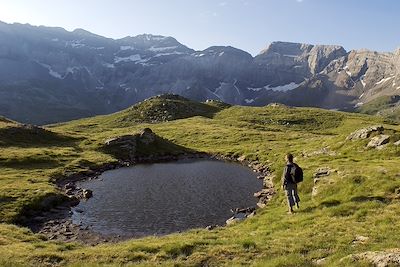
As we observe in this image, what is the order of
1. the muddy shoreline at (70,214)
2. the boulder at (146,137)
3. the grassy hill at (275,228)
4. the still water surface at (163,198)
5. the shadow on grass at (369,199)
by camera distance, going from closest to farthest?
1. the grassy hill at (275,228)
2. the shadow on grass at (369,199)
3. the muddy shoreline at (70,214)
4. the still water surface at (163,198)
5. the boulder at (146,137)

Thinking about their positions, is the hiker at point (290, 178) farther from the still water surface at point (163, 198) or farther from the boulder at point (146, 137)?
the boulder at point (146, 137)

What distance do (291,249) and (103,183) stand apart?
55.2 meters

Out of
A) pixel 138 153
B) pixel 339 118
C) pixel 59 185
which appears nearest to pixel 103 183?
pixel 59 185

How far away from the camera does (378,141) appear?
59.1 meters

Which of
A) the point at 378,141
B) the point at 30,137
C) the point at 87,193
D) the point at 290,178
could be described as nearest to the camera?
the point at 290,178

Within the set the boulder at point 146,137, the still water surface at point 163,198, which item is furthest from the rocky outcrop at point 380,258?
the boulder at point 146,137

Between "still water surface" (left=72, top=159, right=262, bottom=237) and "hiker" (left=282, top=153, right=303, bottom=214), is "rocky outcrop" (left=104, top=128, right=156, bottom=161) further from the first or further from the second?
"hiker" (left=282, top=153, right=303, bottom=214)

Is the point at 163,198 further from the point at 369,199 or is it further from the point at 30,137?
the point at 30,137

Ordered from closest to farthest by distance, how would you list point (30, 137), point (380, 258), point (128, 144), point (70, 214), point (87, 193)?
point (380, 258), point (70, 214), point (87, 193), point (30, 137), point (128, 144)

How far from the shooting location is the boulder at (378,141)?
5811 cm

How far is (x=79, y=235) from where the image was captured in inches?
1751

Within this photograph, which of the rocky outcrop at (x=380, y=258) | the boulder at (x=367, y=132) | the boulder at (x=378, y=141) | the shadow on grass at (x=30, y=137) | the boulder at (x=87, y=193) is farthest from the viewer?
the shadow on grass at (x=30, y=137)

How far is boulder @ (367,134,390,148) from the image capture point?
5811 centimetres

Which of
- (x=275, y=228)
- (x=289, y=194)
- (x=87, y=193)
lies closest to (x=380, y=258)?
(x=275, y=228)
